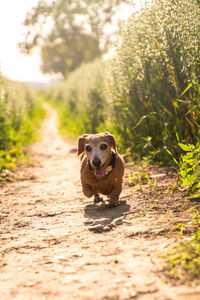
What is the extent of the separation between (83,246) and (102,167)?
993mm

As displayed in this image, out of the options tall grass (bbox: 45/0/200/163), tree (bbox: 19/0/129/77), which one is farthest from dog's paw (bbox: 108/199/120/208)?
tree (bbox: 19/0/129/77)

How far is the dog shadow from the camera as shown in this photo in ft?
10.2

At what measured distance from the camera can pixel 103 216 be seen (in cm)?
345

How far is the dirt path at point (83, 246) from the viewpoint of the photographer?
198 centimetres

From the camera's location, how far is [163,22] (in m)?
4.51

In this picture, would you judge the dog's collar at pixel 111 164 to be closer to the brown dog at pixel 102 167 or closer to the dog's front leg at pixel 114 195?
the brown dog at pixel 102 167

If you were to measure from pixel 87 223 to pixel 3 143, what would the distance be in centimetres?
493

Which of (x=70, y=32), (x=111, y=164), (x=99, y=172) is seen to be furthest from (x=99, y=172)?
(x=70, y=32)

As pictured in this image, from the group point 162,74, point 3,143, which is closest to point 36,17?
point 3,143

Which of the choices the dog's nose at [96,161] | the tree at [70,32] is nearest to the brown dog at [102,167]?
the dog's nose at [96,161]

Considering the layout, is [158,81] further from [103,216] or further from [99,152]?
[103,216]

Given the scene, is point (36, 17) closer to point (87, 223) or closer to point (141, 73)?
point (141, 73)

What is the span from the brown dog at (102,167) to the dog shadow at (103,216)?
4.6 inches

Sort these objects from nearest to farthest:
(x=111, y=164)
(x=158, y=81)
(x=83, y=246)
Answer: (x=83, y=246) < (x=111, y=164) < (x=158, y=81)
